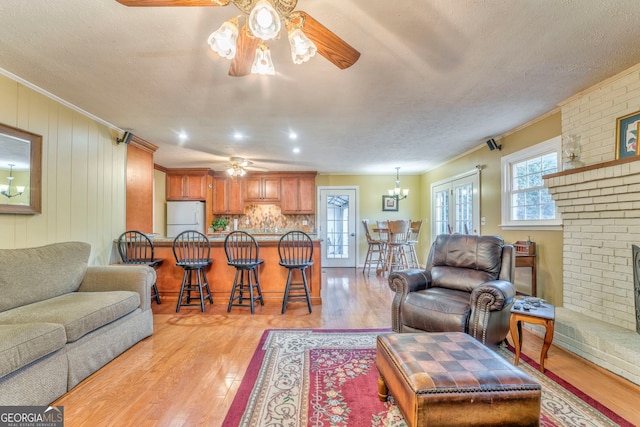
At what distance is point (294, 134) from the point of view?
3885 millimetres

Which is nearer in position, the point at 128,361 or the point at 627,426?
the point at 627,426

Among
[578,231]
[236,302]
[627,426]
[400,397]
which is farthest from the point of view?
[236,302]

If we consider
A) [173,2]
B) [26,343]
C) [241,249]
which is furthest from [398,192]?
[26,343]

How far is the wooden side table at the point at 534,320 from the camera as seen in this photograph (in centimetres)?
202

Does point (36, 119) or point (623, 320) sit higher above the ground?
point (36, 119)

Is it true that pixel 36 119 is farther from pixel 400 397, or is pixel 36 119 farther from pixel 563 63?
pixel 563 63

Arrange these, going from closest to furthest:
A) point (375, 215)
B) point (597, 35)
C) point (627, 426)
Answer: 1. point (627, 426)
2. point (597, 35)
3. point (375, 215)

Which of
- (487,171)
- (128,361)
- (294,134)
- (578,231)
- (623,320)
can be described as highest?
(294,134)

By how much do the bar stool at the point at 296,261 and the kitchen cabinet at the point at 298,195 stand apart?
102 inches

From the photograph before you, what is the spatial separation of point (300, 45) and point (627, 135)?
2852 millimetres

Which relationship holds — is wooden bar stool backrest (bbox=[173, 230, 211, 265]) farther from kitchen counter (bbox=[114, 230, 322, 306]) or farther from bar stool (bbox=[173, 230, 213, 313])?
kitchen counter (bbox=[114, 230, 322, 306])

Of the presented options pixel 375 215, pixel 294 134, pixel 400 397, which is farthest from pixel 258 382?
pixel 375 215

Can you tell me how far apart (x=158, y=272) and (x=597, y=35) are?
4913mm

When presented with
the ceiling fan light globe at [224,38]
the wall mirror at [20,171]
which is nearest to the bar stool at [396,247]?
the ceiling fan light globe at [224,38]
